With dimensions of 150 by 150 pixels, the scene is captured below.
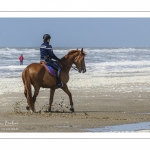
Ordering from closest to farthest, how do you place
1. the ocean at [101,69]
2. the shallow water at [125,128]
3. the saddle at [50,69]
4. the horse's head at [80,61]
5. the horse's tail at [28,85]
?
1. the shallow water at [125,128]
2. the horse's tail at [28,85]
3. the saddle at [50,69]
4. the horse's head at [80,61]
5. the ocean at [101,69]

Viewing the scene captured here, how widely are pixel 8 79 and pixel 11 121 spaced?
10.5m

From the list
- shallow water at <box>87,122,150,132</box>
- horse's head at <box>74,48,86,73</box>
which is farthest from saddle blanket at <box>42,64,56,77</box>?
shallow water at <box>87,122,150,132</box>

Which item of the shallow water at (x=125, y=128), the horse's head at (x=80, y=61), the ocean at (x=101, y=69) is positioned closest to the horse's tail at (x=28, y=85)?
the horse's head at (x=80, y=61)

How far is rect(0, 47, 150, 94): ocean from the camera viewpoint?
23672mm

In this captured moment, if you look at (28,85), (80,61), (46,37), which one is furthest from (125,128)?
(46,37)

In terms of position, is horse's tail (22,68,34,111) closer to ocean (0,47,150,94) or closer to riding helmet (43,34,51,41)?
riding helmet (43,34,51,41)

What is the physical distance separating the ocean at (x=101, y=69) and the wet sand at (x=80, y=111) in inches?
64.7

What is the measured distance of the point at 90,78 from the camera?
25141 mm

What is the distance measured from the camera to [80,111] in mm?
16875

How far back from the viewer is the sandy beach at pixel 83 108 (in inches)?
566

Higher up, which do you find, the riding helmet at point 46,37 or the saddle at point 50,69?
the riding helmet at point 46,37

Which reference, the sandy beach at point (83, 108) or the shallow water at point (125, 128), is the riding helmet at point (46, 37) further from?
the shallow water at point (125, 128)
